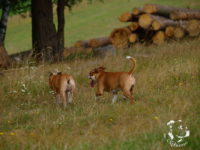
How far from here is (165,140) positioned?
6.87 metres

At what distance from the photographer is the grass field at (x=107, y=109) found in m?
7.17

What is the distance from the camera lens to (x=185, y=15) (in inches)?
842

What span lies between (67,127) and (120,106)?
5.01ft

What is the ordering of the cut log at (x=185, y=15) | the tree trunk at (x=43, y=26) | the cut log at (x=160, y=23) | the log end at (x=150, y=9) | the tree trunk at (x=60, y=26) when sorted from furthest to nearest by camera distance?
the cut log at (x=185, y=15) → the log end at (x=150, y=9) → the cut log at (x=160, y=23) → the tree trunk at (x=60, y=26) → the tree trunk at (x=43, y=26)

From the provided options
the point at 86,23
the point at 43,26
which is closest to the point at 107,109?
the point at 43,26

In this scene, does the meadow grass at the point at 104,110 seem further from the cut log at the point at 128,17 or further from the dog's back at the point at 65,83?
the cut log at the point at 128,17

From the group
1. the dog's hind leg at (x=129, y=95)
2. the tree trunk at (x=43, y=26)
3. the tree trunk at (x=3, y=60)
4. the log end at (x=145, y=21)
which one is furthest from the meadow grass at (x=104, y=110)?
the log end at (x=145, y=21)

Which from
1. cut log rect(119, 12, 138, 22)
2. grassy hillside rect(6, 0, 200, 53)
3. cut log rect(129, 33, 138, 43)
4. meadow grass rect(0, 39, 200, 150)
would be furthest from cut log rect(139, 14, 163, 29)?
grassy hillside rect(6, 0, 200, 53)

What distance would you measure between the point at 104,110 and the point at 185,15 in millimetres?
13230

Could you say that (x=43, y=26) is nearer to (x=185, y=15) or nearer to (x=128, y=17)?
(x=128, y=17)

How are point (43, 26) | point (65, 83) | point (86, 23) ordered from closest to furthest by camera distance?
point (65, 83)
point (43, 26)
point (86, 23)

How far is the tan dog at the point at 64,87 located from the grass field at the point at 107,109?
275 mm
